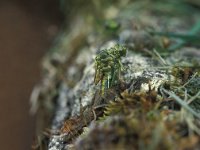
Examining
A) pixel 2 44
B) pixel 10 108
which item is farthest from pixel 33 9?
pixel 10 108

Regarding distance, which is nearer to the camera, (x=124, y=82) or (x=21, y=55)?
(x=124, y=82)

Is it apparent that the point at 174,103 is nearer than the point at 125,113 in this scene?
No

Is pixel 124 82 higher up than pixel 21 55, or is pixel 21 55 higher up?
pixel 21 55

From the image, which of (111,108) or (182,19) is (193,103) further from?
(182,19)

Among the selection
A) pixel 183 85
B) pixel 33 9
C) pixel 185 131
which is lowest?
pixel 185 131

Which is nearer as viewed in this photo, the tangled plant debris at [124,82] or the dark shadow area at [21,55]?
the tangled plant debris at [124,82]
